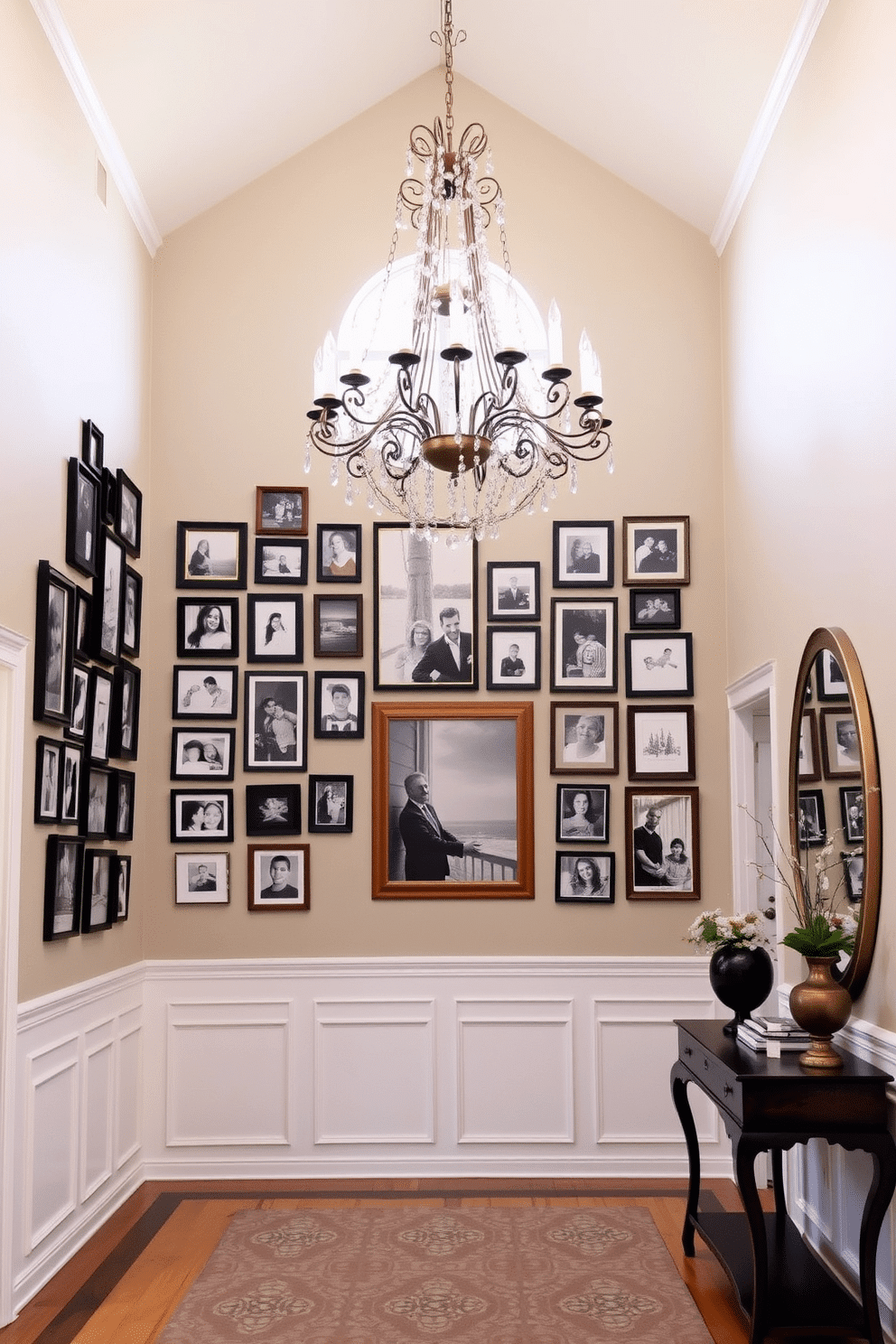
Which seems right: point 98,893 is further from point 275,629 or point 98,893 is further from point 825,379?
point 825,379

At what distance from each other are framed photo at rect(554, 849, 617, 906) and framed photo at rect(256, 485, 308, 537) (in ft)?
7.23

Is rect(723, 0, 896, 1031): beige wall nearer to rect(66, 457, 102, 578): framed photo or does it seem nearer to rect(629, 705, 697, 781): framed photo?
rect(629, 705, 697, 781): framed photo

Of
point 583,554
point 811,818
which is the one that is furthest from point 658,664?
point 811,818

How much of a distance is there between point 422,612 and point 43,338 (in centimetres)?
245

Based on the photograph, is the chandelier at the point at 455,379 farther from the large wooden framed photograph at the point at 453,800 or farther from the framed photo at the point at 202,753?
the framed photo at the point at 202,753

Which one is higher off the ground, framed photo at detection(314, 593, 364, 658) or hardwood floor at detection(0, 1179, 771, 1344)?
framed photo at detection(314, 593, 364, 658)

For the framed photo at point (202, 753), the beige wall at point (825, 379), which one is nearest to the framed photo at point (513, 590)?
the beige wall at point (825, 379)

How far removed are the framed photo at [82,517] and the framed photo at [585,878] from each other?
2.75m

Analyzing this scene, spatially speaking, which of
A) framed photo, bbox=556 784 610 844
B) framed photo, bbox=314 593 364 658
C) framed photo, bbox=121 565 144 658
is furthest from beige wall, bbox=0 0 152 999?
framed photo, bbox=556 784 610 844

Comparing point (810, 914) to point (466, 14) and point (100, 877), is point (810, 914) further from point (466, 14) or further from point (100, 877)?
point (466, 14)

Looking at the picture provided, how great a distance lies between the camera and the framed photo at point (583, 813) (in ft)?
21.0

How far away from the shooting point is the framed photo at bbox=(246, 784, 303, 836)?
21.0ft

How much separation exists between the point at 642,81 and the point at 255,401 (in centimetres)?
249

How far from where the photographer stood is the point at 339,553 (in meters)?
6.56
